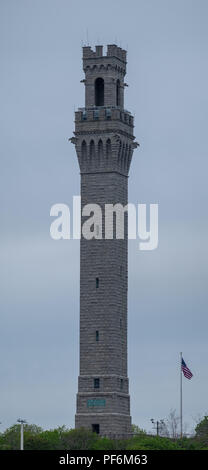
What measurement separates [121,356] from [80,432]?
10336 mm

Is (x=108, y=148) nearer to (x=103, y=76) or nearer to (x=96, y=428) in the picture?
(x=103, y=76)

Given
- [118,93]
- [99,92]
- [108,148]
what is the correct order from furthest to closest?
[118,93]
[99,92]
[108,148]

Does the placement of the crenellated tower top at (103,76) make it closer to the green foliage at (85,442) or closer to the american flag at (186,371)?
the american flag at (186,371)

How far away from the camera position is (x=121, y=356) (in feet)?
599

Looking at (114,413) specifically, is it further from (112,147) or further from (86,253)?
(112,147)

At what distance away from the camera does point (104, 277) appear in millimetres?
180750

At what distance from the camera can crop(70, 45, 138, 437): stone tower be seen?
180125 mm

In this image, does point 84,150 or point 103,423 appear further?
point 84,150

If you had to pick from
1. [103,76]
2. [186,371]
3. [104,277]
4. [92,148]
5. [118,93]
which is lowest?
[186,371]

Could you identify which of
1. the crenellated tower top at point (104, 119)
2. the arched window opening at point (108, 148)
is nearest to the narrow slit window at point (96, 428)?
the crenellated tower top at point (104, 119)

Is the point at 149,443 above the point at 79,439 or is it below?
below

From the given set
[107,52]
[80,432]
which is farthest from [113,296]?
[107,52]

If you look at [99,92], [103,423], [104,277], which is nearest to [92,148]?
[99,92]

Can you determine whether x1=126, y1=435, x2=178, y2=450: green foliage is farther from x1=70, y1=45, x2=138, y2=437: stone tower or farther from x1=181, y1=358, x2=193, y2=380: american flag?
x1=181, y1=358, x2=193, y2=380: american flag
